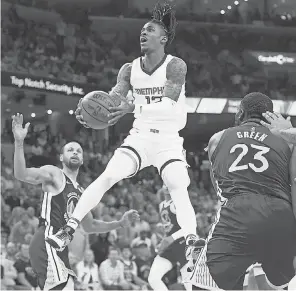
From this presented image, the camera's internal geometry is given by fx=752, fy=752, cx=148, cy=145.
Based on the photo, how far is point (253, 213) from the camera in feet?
16.0

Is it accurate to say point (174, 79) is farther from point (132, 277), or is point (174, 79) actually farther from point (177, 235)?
point (132, 277)

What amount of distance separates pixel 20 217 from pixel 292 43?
41.4ft

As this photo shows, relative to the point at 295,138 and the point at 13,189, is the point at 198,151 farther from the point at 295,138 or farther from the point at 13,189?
the point at 295,138

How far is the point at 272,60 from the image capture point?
22781 mm

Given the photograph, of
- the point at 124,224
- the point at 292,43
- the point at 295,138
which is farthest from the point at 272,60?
the point at 295,138

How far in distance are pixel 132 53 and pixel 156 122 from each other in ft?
49.4

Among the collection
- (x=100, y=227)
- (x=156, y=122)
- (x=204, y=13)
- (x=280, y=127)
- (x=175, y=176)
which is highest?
(x=204, y=13)

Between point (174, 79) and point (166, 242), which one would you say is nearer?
point (174, 79)

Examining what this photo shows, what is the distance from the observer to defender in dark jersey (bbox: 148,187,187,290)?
8.00 metres

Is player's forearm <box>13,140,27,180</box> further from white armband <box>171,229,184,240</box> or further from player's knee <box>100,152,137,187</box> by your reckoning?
white armband <box>171,229,184,240</box>

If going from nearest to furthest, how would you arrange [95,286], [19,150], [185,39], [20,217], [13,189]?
1. [19,150]
2. [95,286]
3. [20,217]
4. [13,189]
5. [185,39]

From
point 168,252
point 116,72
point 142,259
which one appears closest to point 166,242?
point 168,252

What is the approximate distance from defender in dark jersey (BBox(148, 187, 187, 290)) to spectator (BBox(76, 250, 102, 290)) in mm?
3227

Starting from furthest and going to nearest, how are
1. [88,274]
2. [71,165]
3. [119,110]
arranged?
[88,274] < [71,165] < [119,110]
